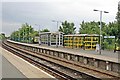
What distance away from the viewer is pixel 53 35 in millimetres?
60844

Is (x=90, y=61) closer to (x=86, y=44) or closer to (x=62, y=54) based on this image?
(x=62, y=54)

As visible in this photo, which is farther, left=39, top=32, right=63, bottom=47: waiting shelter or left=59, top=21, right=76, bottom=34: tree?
left=59, top=21, right=76, bottom=34: tree

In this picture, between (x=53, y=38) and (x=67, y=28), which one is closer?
(x=53, y=38)

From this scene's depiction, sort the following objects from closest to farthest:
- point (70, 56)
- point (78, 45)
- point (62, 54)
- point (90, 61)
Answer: point (90, 61)
point (70, 56)
point (62, 54)
point (78, 45)

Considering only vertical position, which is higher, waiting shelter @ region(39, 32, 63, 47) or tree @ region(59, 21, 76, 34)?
tree @ region(59, 21, 76, 34)

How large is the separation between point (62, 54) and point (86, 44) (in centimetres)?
1792

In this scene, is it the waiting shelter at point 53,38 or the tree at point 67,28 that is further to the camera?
the tree at point 67,28

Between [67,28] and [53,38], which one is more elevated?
[67,28]

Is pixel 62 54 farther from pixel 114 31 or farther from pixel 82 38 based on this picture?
pixel 114 31

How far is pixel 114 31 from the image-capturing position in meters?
61.9

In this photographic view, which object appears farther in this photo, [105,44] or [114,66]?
[105,44]

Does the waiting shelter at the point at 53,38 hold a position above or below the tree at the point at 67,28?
below

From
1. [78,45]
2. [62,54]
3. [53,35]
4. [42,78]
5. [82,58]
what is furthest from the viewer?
[53,35]

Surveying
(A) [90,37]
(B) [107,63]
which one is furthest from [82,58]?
(A) [90,37]
